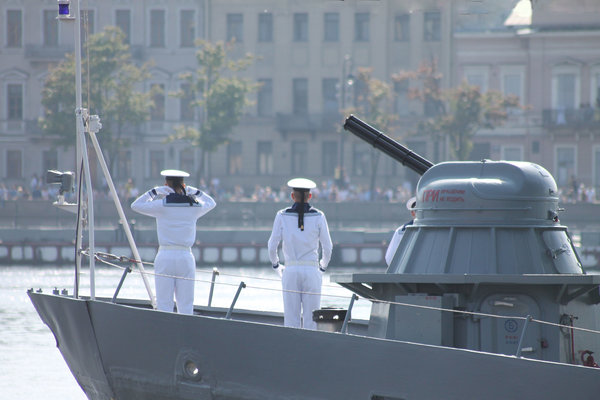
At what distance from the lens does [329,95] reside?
68.2 meters

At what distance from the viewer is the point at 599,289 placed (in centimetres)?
1001

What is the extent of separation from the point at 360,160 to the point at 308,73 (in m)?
6.14

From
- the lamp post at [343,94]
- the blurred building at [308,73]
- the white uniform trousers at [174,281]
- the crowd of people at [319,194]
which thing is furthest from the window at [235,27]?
the white uniform trousers at [174,281]

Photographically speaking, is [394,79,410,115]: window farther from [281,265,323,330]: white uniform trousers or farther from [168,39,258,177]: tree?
[281,265,323,330]: white uniform trousers

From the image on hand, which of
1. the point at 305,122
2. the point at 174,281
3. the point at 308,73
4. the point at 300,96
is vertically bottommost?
the point at 174,281

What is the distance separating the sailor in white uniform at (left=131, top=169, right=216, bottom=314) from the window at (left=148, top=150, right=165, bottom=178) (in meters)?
55.5

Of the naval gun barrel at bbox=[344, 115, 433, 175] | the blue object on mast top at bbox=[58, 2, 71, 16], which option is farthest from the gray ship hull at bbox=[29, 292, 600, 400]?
the blue object on mast top at bbox=[58, 2, 71, 16]

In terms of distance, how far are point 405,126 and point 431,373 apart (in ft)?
192

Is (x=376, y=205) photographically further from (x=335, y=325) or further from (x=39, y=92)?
(x=335, y=325)

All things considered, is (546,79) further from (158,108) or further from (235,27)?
(158,108)

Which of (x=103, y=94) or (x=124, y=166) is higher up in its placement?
(x=103, y=94)

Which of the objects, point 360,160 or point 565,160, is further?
point 360,160

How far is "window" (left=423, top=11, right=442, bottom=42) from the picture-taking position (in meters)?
66.4

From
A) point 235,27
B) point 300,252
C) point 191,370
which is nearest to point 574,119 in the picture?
point 235,27
